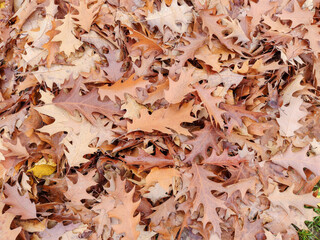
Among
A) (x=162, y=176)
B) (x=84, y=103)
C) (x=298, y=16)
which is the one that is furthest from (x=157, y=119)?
(x=298, y=16)

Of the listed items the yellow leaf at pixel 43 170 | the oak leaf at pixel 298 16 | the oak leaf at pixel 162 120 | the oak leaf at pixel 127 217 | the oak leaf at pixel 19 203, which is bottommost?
the oak leaf at pixel 127 217

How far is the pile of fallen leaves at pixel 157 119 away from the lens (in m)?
1.70

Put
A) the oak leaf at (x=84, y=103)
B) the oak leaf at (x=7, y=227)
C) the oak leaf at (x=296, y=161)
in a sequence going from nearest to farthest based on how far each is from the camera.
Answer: the oak leaf at (x=7, y=227)
the oak leaf at (x=84, y=103)
the oak leaf at (x=296, y=161)

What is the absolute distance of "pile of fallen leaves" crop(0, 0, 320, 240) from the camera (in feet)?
5.57

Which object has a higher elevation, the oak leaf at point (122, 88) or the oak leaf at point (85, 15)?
the oak leaf at point (85, 15)

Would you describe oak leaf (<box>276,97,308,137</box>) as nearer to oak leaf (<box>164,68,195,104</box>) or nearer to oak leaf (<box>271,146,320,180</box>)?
oak leaf (<box>271,146,320,180</box>)

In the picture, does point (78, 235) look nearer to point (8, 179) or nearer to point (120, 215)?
point (120, 215)

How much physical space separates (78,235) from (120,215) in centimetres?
30

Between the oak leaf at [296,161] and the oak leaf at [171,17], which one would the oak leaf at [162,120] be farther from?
the oak leaf at [296,161]

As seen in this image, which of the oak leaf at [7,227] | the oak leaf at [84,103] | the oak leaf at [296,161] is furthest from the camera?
the oak leaf at [296,161]

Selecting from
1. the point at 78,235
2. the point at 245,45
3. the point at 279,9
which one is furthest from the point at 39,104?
the point at 279,9

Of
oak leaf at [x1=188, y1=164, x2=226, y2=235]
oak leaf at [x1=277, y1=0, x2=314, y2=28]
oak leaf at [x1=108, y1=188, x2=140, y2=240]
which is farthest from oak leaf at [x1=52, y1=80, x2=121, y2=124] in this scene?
oak leaf at [x1=277, y1=0, x2=314, y2=28]

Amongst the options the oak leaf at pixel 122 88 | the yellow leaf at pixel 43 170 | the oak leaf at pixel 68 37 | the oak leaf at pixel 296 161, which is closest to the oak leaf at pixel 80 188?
the yellow leaf at pixel 43 170

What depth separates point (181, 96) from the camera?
65.3 inches
